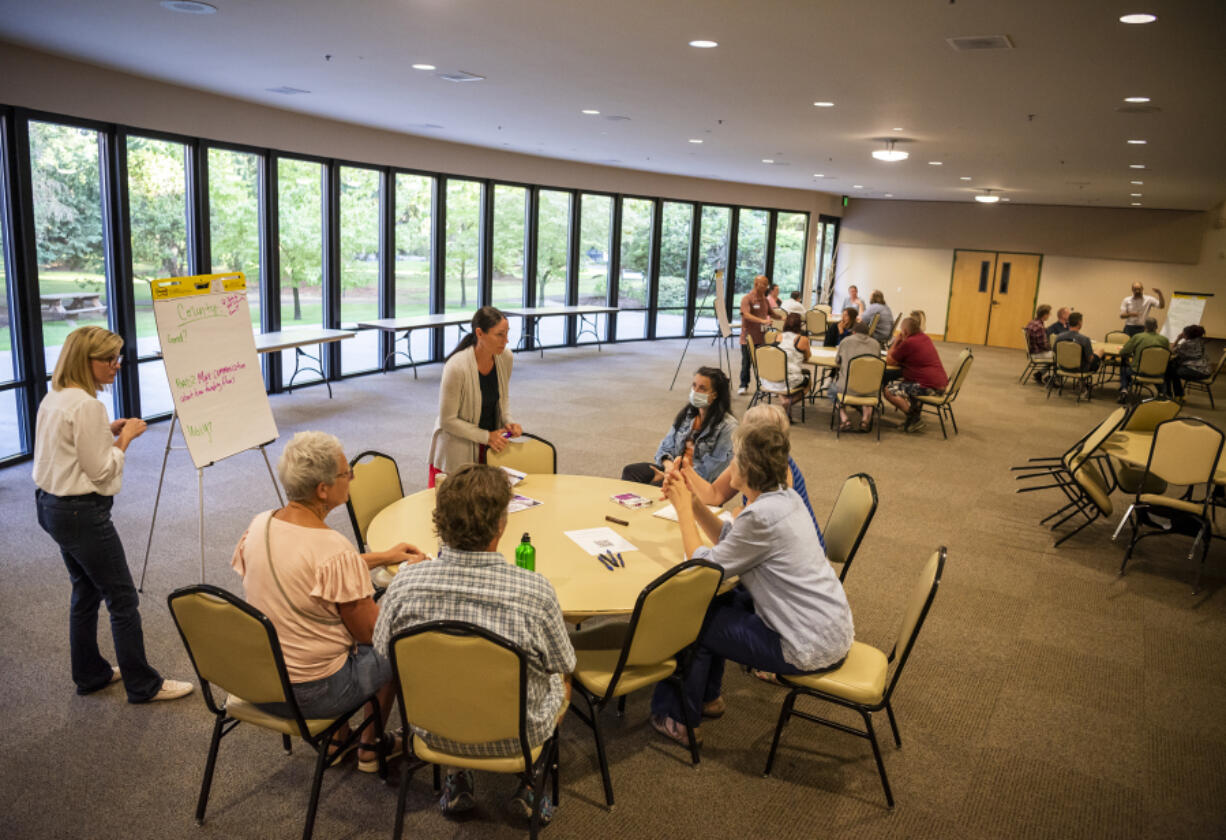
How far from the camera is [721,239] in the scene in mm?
17641

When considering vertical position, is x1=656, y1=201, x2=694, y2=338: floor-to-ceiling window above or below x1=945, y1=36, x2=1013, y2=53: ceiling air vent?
below

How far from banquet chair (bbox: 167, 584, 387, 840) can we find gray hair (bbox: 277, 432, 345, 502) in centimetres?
37

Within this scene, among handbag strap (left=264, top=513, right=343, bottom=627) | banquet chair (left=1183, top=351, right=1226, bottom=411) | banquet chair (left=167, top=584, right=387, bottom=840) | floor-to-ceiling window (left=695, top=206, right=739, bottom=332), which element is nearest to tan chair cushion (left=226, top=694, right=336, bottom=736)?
banquet chair (left=167, top=584, right=387, bottom=840)

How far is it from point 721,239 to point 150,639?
15.3 meters

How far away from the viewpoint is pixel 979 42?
4.66 m

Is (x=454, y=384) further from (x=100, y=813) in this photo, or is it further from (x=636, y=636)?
(x=100, y=813)

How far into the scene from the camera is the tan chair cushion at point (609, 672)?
9.38ft

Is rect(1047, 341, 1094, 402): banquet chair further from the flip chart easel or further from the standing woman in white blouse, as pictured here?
the standing woman in white blouse

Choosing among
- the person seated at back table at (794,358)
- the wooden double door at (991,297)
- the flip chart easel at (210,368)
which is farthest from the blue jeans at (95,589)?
the wooden double door at (991,297)

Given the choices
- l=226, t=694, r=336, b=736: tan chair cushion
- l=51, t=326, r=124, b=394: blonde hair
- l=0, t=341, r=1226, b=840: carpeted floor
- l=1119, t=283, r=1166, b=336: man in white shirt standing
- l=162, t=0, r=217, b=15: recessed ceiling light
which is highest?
l=162, t=0, r=217, b=15: recessed ceiling light

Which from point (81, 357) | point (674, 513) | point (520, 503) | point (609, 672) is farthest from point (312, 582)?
point (674, 513)

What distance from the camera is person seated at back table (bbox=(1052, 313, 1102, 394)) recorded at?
11523mm

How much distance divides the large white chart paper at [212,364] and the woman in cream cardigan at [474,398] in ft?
3.65

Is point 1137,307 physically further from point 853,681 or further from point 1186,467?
point 853,681
